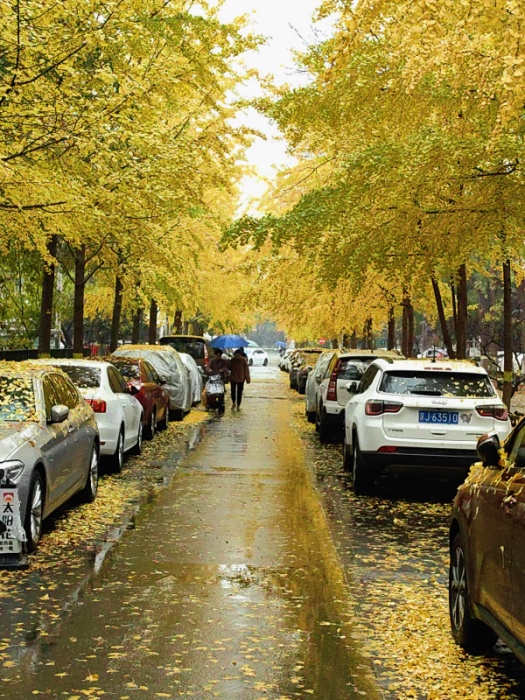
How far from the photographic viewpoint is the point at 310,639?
21.7 feet

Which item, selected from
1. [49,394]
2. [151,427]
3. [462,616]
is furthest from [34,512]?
[151,427]

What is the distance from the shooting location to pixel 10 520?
8.42 meters

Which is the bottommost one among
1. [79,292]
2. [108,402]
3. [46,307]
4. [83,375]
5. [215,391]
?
[215,391]

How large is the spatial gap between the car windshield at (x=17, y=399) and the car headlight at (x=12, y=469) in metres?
1.14

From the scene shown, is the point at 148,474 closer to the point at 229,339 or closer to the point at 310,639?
the point at 310,639

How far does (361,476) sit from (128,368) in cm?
771

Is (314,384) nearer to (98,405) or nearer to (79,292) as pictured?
(79,292)

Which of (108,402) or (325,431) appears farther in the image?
(325,431)

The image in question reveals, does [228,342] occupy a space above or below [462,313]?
below

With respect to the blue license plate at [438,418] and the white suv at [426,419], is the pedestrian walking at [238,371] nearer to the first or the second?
the white suv at [426,419]

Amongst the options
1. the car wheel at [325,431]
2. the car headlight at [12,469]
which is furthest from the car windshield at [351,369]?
the car headlight at [12,469]

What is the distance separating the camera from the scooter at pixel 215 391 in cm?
2883

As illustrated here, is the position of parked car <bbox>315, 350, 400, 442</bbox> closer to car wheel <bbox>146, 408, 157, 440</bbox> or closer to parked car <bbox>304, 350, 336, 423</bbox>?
parked car <bbox>304, 350, 336, 423</bbox>

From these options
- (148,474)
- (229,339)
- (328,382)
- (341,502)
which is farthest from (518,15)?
(229,339)
